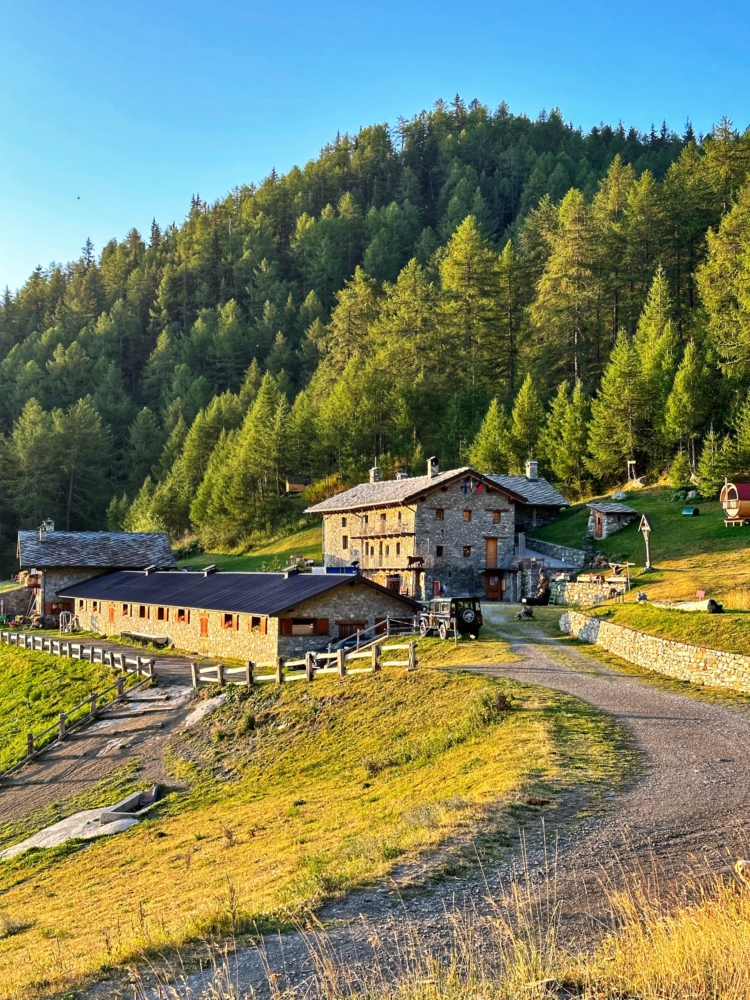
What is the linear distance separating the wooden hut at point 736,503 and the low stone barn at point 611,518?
23.3 feet

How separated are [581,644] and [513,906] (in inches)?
1001

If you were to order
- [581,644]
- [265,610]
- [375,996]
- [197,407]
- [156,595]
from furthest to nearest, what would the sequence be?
[197,407] → [156,595] → [265,610] → [581,644] → [375,996]

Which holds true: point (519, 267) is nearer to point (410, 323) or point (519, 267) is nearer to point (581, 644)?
point (410, 323)

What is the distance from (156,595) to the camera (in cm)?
4994

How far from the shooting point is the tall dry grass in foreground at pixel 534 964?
6.84 m

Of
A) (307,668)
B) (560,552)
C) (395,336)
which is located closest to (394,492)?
(560,552)

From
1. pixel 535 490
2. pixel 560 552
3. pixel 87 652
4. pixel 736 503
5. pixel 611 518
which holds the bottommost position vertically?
pixel 87 652

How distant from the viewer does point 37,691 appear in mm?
42250

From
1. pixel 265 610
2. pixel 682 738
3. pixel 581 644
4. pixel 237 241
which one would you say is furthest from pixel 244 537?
pixel 237 241

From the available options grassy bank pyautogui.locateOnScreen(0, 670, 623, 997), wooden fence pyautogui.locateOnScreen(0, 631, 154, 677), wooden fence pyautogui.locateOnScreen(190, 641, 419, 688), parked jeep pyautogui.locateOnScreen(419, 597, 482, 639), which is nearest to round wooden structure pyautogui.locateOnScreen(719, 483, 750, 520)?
parked jeep pyautogui.locateOnScreen(419, 597, 482, 639)

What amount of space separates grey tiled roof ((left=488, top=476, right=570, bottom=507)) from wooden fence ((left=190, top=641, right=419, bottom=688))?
100 ft

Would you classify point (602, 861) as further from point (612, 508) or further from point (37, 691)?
point (612, 508)

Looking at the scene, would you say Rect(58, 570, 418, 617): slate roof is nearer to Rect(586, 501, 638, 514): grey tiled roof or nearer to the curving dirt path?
Rect(586, 501, 638, 514): grey tiled roof

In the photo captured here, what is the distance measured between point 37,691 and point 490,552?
29.3 meters
